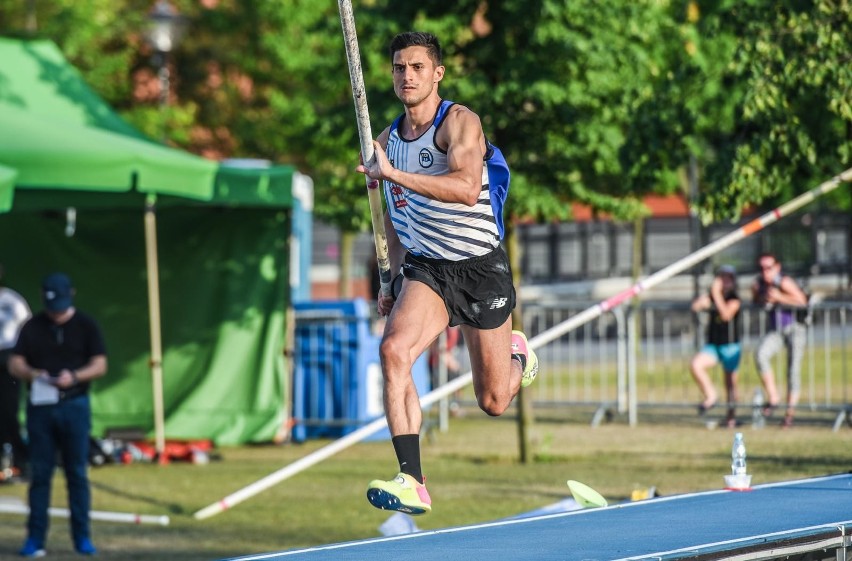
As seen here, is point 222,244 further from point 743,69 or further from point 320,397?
point 743,69

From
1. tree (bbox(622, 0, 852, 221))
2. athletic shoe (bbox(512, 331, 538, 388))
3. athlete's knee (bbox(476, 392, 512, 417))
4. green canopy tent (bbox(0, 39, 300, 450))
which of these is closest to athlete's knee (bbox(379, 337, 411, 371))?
athlete's knee (bbox(476, 392, 512, 417))

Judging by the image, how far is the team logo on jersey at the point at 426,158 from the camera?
281 inches

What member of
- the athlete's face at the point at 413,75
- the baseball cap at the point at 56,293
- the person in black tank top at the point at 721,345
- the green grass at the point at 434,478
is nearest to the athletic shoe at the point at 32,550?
the green grass at the point at 434,478

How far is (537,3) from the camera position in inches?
582

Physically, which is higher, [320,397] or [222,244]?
[222,244]

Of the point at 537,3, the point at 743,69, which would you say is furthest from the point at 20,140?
the point at 743,69

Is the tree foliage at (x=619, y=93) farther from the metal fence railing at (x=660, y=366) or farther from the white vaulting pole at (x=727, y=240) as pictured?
the metal fence railing at (x=660, y=366)

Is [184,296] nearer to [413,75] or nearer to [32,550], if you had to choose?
[32,550]

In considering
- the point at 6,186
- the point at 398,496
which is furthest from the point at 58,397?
the point at 398,496

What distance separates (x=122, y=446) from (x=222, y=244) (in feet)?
9.91

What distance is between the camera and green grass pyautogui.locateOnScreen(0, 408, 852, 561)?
38.4 feet

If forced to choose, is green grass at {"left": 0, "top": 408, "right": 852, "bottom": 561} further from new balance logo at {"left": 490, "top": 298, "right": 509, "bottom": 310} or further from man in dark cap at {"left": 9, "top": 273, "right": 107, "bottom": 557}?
new balance logo at {"left": 490, "top": 298, "right": 509, "bottom": 310}

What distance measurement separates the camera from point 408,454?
7.12 metres

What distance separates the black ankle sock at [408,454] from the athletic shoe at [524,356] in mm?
1094
